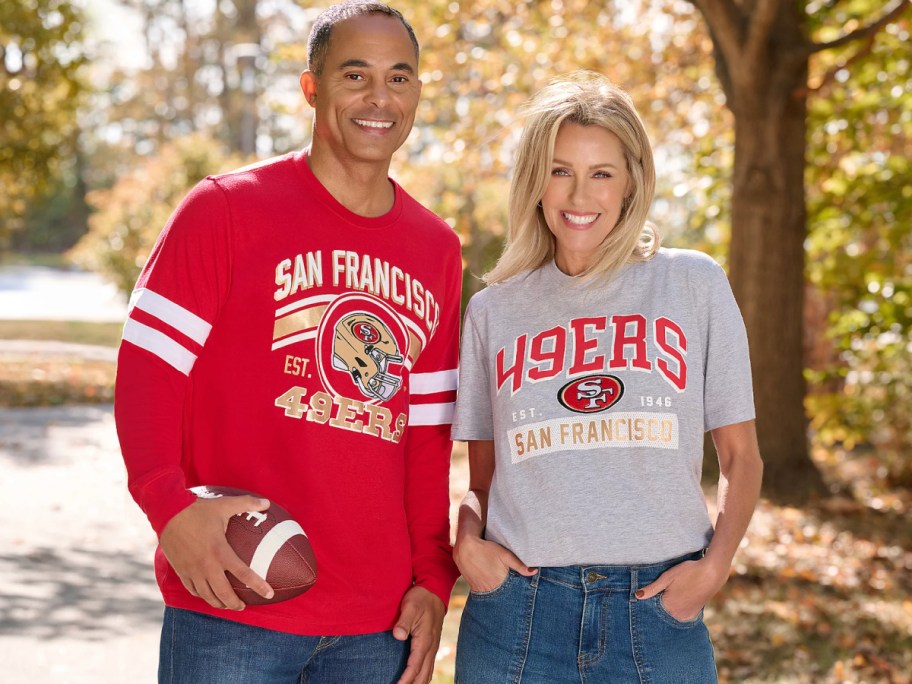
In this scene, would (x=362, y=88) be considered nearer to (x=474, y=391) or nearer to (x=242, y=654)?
(x=474, y=391)

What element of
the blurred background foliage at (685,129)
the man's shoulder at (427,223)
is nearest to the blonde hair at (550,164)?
the man's shoulder at (427,223)

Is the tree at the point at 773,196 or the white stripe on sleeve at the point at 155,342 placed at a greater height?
the tree at the point at 773,196

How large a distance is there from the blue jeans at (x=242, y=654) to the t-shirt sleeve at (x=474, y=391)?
65cm

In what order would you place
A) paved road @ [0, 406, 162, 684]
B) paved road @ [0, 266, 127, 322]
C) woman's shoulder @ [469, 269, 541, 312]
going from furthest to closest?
paved road @ [0, 266, 127, 322] < paved road @ [0, 406, 162, 684] < woman's shoulder @ [469, 269, 541, 312]

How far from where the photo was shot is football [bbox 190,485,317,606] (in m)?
2.57

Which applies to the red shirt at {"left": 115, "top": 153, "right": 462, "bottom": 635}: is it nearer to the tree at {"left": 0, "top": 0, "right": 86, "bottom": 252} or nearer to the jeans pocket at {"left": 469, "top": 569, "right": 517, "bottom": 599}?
the jeans pocket at {"left": 469, "top": 569, "right": 517, "bottom": 599}

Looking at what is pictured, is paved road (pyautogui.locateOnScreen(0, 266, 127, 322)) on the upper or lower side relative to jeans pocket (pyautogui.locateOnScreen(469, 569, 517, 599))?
upper

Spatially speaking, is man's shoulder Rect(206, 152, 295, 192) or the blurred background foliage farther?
the blurred background foliage

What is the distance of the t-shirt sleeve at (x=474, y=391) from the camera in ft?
10.2

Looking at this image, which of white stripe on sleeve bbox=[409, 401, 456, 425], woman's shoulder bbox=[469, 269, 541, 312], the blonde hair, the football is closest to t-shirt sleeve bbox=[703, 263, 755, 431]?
the blonde hair

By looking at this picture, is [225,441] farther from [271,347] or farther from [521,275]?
[521,275]

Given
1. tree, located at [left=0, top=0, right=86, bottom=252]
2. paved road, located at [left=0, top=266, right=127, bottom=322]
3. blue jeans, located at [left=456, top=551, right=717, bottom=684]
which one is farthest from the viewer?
paved road, located at [left=0, top=266, right=127, bottom=322]

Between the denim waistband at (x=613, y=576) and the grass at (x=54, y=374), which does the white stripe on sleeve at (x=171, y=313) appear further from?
the grass at (x=54, y=374)

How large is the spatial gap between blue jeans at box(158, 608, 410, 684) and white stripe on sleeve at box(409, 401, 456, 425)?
2.05 ft
